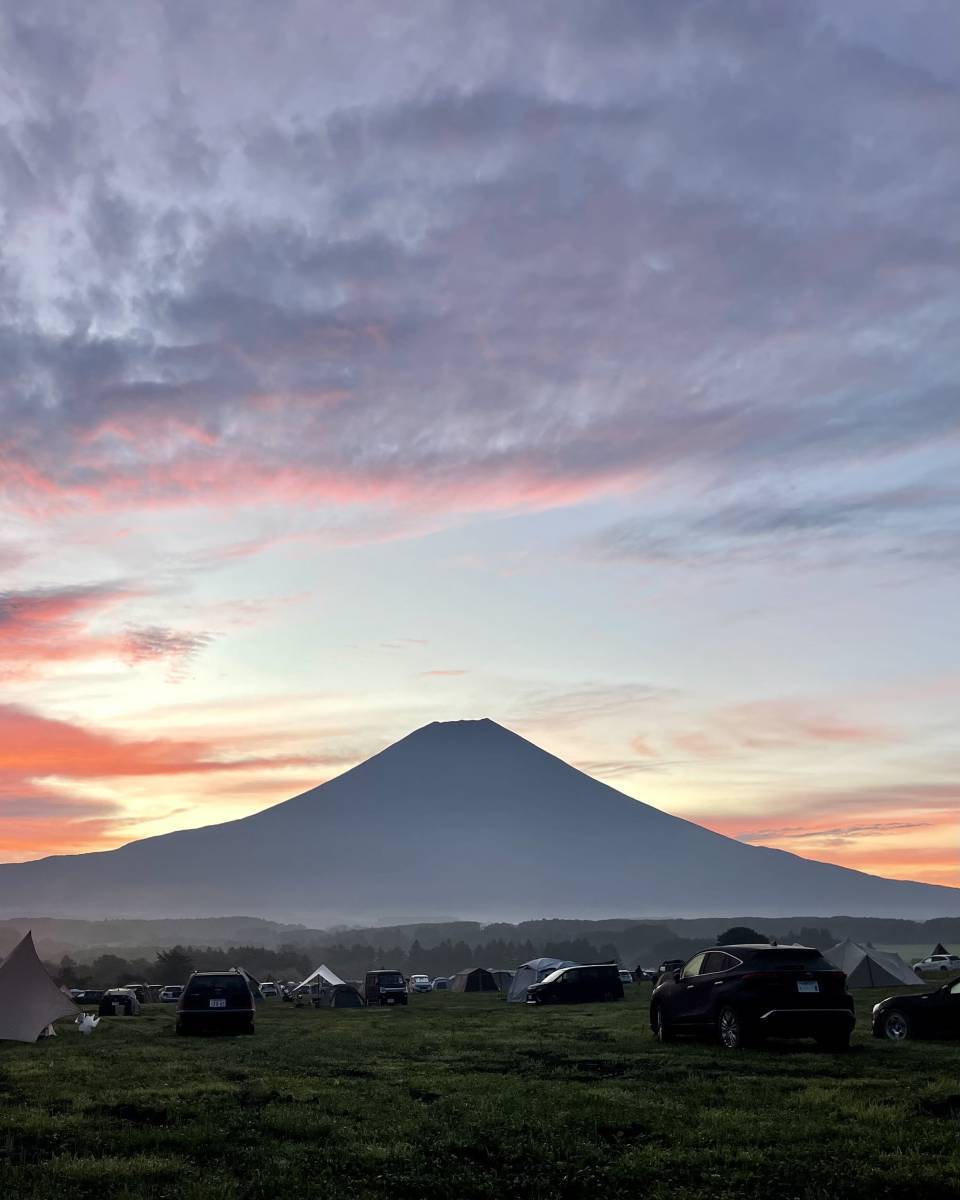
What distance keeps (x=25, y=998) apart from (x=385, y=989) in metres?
29.8

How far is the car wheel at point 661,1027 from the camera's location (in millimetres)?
23609

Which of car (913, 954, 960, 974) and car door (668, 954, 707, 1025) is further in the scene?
car (913, 954, 960, 974)

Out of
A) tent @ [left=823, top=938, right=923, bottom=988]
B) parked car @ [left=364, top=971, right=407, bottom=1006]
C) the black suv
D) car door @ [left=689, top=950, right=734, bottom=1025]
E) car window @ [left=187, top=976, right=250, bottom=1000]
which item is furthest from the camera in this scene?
parked car @ [left=364, top=971, right=407, bottom=1006]

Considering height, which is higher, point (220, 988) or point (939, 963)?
point (220, 988)

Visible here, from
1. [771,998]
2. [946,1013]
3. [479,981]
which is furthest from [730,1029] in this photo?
[479,981]

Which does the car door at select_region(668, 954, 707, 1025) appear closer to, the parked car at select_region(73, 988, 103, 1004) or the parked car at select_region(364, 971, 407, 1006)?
the parked car at select_region(364, 971, 407, 1006)

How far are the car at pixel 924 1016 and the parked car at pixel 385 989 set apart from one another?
38087mm

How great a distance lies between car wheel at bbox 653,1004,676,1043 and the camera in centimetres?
2361

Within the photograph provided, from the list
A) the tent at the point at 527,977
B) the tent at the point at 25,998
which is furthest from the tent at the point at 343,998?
the tent at the point at 25,998

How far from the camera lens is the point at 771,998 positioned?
20.9 metres

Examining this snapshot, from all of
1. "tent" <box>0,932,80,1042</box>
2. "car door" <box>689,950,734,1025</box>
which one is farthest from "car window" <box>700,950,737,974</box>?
"tent" <box>0,932,80,1042</box>

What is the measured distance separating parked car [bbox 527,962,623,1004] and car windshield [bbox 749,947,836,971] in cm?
2727

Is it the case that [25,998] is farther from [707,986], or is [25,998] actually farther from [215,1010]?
[707,986]

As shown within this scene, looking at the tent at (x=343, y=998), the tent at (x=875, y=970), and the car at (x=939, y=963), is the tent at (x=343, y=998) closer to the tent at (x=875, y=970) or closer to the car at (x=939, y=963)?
the tent at (x=875, y=970)
